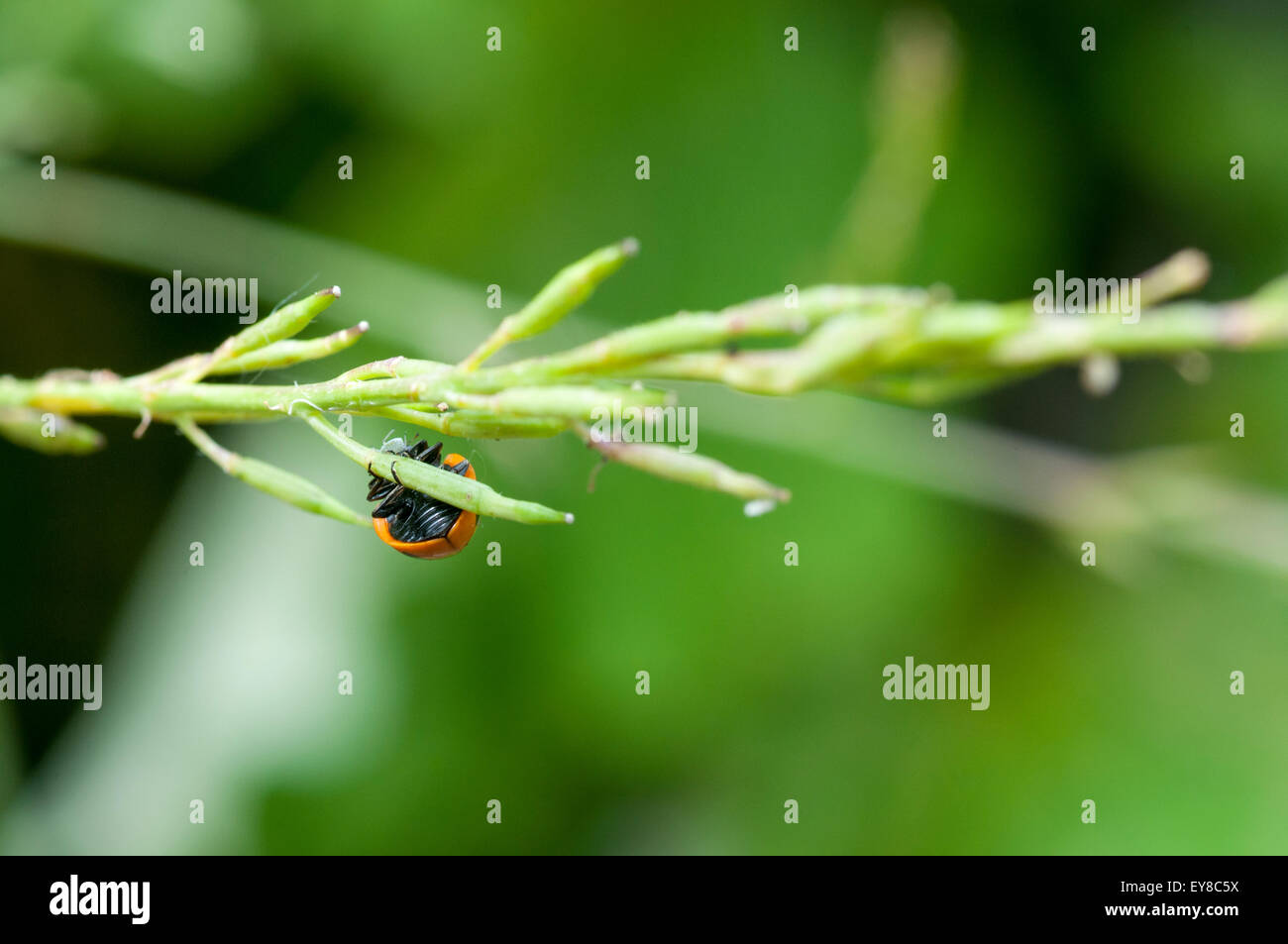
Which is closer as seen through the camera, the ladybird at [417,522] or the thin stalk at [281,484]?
the thin stalk at [281,484]

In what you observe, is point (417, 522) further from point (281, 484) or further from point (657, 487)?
point (657, 487)

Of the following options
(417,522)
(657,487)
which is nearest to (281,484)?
(417,522)

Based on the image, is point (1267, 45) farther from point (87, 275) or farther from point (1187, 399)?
point (87, 275)

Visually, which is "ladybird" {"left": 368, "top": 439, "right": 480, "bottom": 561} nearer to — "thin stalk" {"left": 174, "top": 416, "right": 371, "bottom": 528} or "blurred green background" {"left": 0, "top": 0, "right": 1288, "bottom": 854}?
"thin stalk" {"left": 174, "top": 416, "right": 371, "bottom": 528}

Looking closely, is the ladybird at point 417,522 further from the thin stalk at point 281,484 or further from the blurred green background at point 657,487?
the blurred green background at point 657,487

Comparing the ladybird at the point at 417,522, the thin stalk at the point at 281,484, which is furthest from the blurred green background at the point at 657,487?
the thin stalk at the point at 281,484

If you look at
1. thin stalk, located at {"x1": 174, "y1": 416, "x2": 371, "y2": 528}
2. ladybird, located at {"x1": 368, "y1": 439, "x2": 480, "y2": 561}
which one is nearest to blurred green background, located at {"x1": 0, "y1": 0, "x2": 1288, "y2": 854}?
ladybird, located at {"x1": 368, "y1": 439, "x2": 480, "y2": 561}
